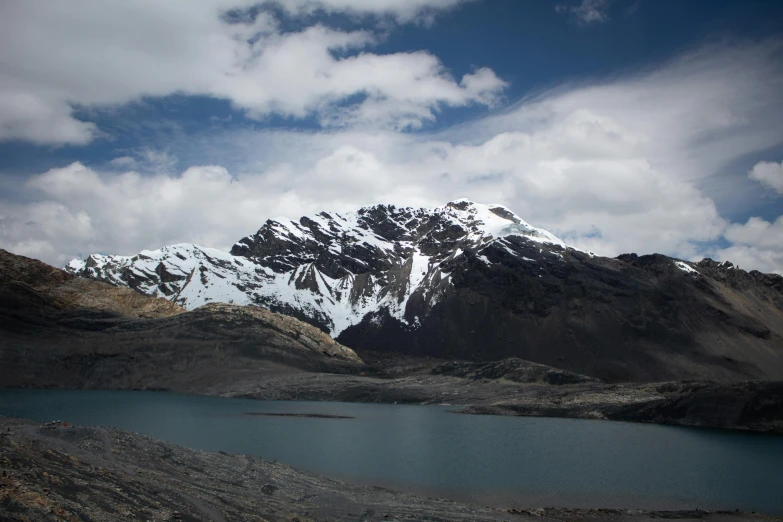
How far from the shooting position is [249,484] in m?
33.8

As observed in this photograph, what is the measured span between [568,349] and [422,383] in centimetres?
7929

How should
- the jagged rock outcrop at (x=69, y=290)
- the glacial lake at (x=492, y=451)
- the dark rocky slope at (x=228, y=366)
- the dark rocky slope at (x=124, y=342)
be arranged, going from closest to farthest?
the glacial lake at (x=492, y=451) < the dark rocky slope at (x=228, y=366) < the dark rocky slope at (x=124, y=342) < the jagged rock outcrop at (x=69, y=290)

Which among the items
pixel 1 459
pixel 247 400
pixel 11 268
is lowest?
pixel 247 400

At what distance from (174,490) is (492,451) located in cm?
3671

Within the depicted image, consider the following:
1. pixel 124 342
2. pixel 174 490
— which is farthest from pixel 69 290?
pixel 174 490

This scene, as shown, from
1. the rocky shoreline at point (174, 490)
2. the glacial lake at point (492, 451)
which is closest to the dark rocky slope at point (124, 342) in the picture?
the glacial lake at point (492, 451)

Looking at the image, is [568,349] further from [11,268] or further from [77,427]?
[77,427]

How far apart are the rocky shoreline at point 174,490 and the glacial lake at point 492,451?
4148 millimetres

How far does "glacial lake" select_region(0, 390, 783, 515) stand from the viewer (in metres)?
40.7

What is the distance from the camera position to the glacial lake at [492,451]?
40.7 metres

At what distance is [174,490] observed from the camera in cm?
2750

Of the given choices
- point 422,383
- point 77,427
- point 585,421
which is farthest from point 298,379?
point 77,427

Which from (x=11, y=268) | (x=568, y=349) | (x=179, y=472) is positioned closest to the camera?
(x=179, y=472)

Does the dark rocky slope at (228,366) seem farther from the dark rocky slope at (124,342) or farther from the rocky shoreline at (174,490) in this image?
the rocky shoreline at (174,490)
